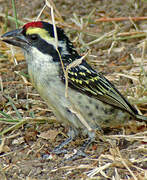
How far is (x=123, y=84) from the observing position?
19.0 feet

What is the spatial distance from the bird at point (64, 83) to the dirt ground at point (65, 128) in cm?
24

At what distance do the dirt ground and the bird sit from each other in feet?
0.79

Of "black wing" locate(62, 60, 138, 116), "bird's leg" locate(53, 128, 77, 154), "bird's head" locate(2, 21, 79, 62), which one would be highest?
"bird's head" locate(2, 21, 79, 62)

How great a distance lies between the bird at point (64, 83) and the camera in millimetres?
4309

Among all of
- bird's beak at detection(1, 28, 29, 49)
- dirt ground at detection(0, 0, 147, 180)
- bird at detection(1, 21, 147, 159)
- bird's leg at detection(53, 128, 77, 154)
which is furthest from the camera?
bird's leg at detection(53, 128, 77, 154)

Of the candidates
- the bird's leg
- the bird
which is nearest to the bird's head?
the bird

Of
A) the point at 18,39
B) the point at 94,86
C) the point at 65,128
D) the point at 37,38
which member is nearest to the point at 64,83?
the point at 94,86

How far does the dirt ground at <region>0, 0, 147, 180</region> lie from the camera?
4043 mm

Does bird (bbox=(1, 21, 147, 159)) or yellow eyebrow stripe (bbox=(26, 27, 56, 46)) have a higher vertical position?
A: yellow eyebrow stripe (bbox=(26, 27, 56, 46))

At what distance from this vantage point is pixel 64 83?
430cm

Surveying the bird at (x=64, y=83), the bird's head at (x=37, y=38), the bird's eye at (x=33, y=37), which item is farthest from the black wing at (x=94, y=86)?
the bird's eye at (x=33, y=37)

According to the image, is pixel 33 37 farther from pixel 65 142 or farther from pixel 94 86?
pixel 65 142

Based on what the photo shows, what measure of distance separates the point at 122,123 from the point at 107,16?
10.2 feet

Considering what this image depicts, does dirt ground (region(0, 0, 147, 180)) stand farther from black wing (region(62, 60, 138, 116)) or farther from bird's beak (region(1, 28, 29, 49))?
bird's beak (region(1, 28, 29, 49))
